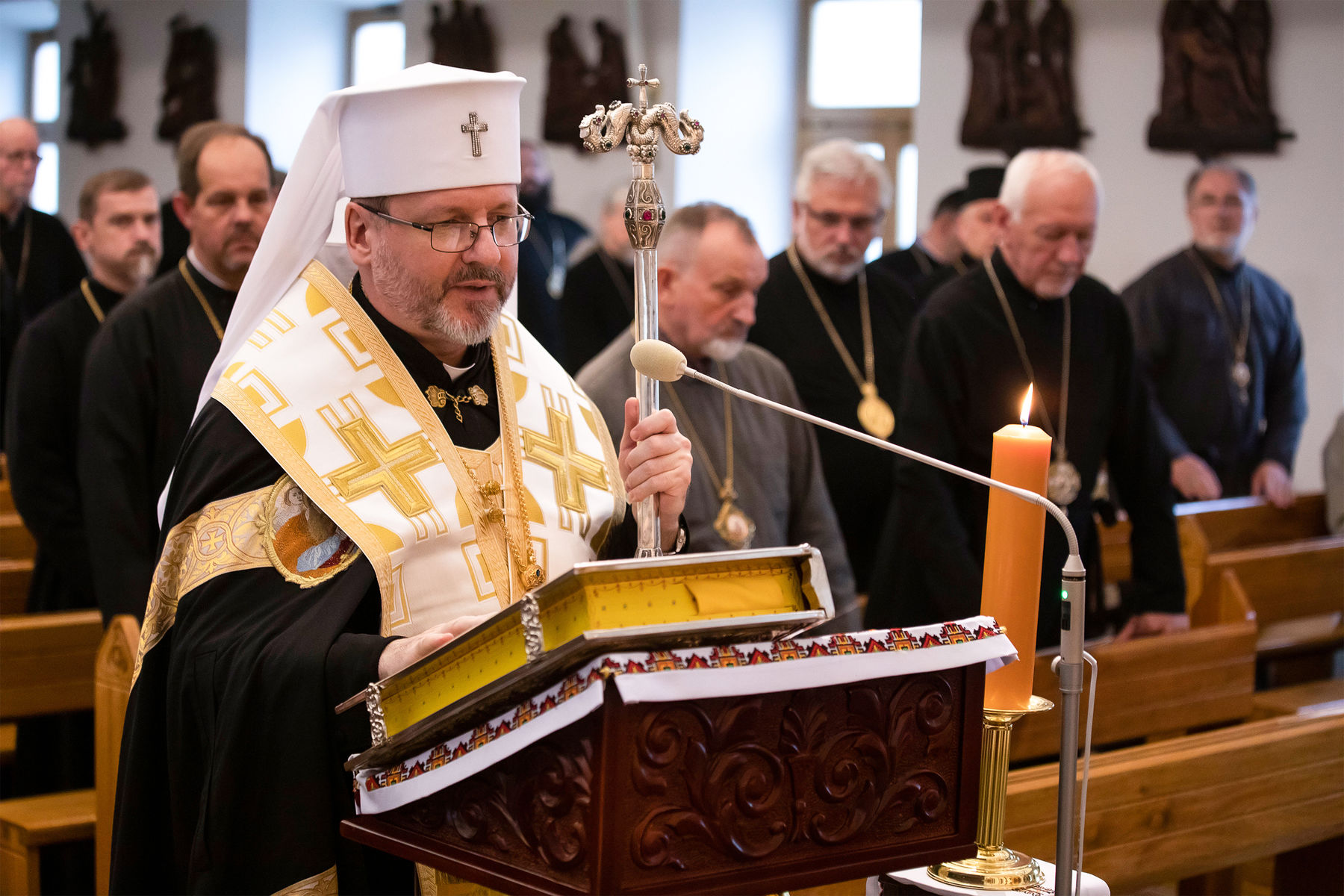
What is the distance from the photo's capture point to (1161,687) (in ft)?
13.2

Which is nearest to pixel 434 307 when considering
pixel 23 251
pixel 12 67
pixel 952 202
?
pixel 23 251

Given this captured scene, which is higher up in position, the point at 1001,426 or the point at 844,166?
the point at 844,166

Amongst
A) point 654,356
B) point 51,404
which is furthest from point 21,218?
point 654,356

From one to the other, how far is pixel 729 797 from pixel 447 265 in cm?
143

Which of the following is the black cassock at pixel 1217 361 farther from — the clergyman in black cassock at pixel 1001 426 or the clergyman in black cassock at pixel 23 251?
the clergyman in black cassock at pixel 23 251

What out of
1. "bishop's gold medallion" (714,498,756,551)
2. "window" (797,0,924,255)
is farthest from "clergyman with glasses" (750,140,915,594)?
"window" (797,0,924,255)

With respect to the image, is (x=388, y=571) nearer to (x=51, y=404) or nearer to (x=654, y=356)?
(x=654, y=356)

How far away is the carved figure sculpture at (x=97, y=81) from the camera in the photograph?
49.9 ft

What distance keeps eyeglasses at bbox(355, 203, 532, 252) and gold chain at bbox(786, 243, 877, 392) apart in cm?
330

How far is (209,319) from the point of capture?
4.27 meters

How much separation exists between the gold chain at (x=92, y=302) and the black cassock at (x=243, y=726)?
296cm

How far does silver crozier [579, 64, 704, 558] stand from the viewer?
5.98ft

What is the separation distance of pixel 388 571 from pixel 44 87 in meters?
15.9

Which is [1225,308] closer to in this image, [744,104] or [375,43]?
[744,104]
